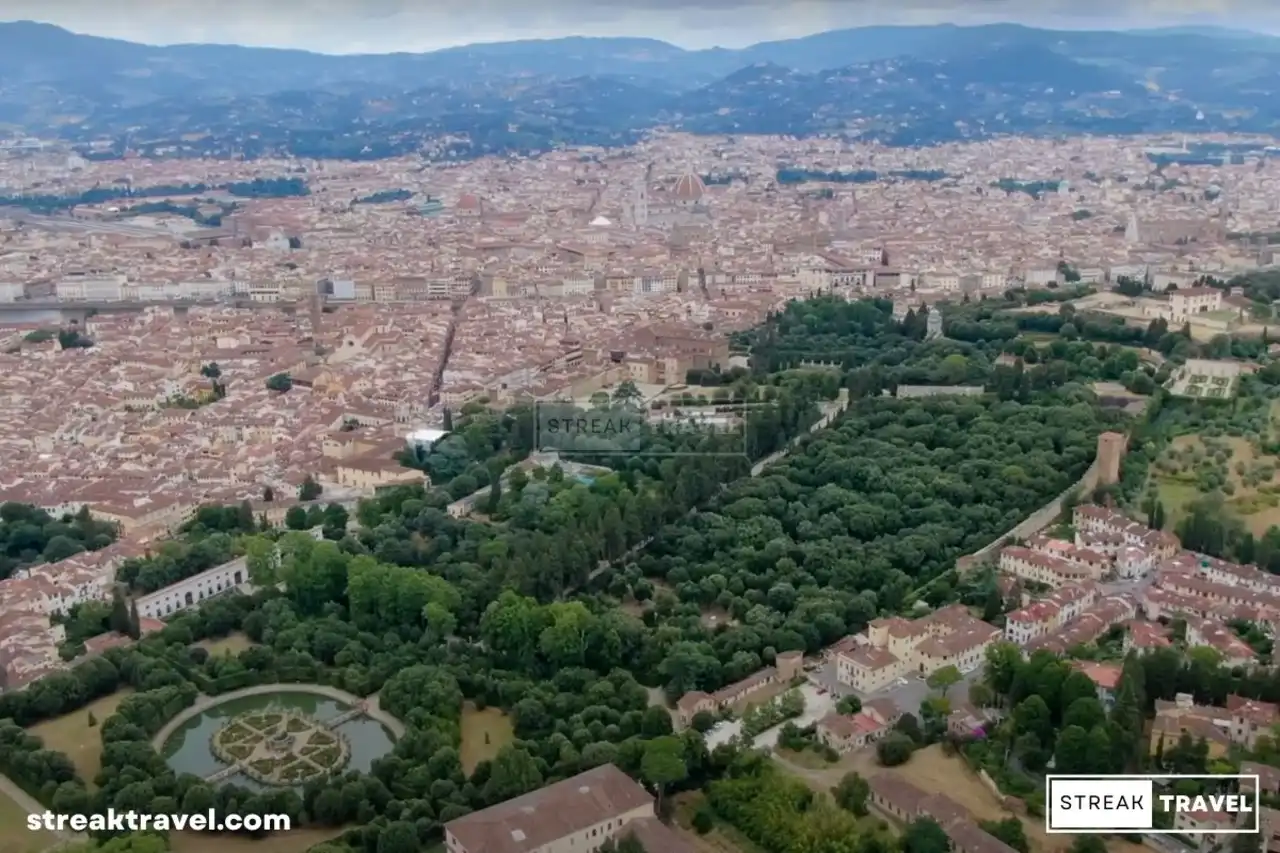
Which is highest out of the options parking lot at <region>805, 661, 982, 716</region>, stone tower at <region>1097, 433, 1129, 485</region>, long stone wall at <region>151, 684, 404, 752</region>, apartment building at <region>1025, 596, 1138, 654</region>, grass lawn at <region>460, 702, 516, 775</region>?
stone tower at <region>1097, 433, 1129, 485</region>

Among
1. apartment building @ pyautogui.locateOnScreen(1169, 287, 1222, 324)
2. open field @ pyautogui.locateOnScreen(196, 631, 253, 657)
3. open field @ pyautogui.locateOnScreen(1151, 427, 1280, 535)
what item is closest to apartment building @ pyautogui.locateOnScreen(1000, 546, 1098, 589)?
open field @ pyautogui.locateOnScreen(1151, 427, 1280, 535)

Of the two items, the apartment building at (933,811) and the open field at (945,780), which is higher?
the apartment building at (933,811)

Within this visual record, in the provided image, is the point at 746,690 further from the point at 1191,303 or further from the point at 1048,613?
the point at 1191,303

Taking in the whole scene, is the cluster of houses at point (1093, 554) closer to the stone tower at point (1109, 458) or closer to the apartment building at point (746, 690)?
the stone tower at point (1109, 458)

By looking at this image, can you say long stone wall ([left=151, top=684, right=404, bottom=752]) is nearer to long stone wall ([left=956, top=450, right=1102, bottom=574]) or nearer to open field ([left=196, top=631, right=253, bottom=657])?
open field ([left=196, top=631, right=253, bottom=657])

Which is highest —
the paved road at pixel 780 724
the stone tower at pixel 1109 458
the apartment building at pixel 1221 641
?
the stone tower at pixel 1109 458

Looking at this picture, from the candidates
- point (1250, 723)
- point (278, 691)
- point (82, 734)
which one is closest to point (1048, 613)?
point (1250, 723)

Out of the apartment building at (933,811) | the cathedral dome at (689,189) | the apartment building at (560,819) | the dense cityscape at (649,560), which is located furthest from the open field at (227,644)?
the cathedral dome at (689,189)
